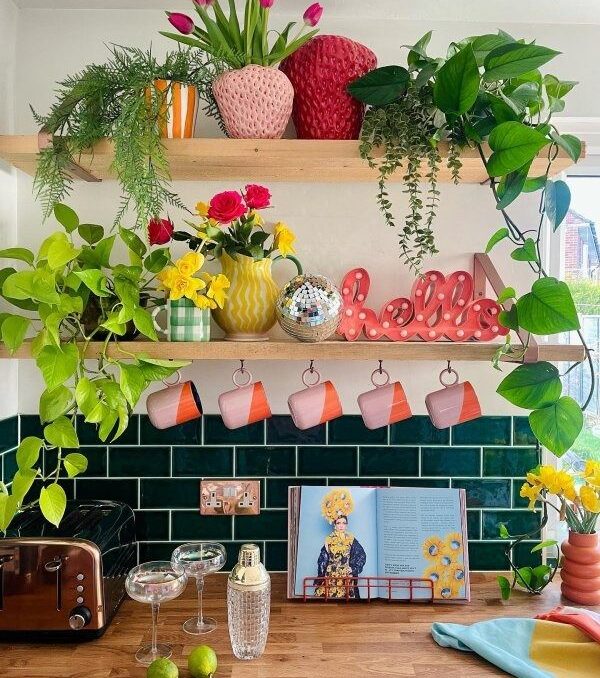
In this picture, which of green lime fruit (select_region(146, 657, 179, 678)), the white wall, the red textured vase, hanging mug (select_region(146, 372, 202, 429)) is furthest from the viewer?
the white wall

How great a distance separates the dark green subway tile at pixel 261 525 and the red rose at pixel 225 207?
→ 778 millimetres

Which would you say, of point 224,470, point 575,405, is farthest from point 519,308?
point 224,470

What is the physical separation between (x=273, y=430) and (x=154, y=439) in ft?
Answer: 1.00

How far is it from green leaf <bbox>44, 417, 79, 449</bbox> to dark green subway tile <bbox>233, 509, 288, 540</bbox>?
0.49 metres

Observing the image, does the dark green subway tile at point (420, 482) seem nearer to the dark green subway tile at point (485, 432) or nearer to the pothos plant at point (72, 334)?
the dark green subway tile at point (485, 432)

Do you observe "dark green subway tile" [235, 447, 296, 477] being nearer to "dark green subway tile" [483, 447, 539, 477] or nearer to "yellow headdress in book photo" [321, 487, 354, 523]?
"yellow headdress in book photo" [321, 487, 354, 523]

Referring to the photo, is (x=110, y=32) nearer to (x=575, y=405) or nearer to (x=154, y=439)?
(x=154, y=439)

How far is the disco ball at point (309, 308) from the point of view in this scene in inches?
56.7

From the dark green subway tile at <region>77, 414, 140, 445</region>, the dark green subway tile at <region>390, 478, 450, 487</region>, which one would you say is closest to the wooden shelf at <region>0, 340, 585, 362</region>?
the dark green subway tile at <region>77, 414, 140, 445</region>

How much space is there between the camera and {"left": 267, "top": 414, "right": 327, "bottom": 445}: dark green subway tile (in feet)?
5.76

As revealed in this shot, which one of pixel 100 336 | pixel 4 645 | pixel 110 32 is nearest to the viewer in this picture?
pixel 4 645

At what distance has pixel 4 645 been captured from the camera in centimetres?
138

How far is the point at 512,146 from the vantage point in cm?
132

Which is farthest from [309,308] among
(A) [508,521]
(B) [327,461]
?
(A) [508,521]
